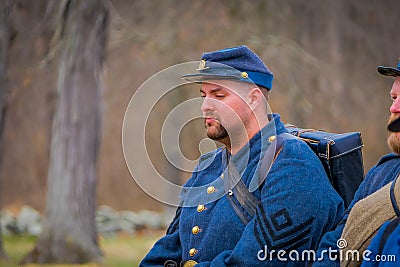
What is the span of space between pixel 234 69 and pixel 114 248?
9.01 metres

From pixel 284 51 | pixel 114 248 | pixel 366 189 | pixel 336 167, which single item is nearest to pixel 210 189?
pixel 336 167

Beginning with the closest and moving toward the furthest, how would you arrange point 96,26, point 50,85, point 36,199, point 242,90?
point 242,90 → point 96,26 → point 50,85 → point 36,199

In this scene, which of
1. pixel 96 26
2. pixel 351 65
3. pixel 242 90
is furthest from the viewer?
pixel 351 65

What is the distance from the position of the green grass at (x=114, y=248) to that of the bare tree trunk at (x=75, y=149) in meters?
0.30

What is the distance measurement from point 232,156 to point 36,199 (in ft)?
47.3

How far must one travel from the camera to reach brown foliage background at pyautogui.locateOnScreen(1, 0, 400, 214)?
13047mm

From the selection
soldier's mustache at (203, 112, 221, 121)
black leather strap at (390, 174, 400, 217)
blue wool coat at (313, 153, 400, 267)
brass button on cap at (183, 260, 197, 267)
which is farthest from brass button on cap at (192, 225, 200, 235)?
black leather strap at (390, 174, 400, 217)

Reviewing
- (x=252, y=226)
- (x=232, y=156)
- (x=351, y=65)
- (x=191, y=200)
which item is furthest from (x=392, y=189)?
(x=351, y=65)

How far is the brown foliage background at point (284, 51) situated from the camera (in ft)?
42.8

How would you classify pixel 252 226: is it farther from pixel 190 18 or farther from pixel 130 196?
pixel 130 196

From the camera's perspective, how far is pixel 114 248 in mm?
12359

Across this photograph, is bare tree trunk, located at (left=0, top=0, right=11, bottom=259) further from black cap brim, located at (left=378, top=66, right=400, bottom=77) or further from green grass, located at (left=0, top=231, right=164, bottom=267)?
black cap brim, located at (left=378, top=66, right=400, bottom=77)

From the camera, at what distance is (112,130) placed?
1848cm

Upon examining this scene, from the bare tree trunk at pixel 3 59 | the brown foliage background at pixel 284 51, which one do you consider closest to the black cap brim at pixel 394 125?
the bare tree trunk at pixel 3 59
